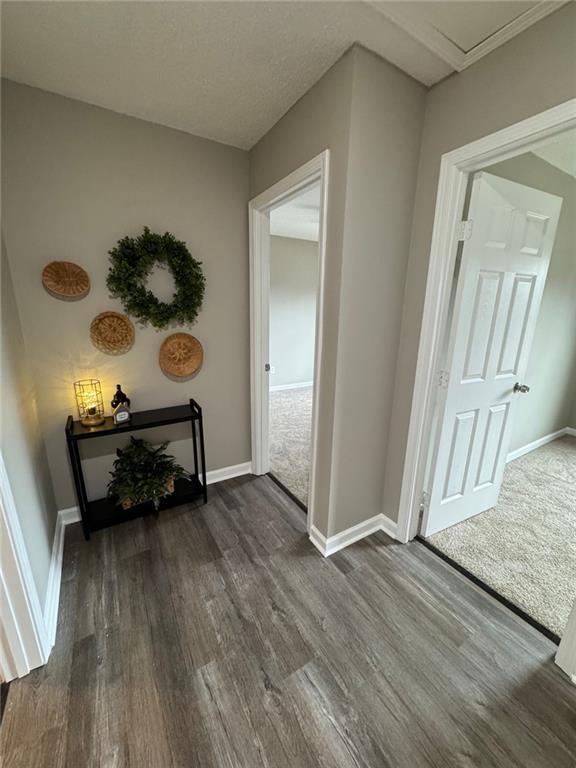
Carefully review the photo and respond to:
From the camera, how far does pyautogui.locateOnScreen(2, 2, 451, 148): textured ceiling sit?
1.12 meters

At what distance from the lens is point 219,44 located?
126 cm

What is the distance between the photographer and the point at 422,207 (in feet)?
5.11

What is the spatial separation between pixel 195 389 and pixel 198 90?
170 cm

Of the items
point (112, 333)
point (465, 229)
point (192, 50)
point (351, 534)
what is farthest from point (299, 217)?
point (351, 534)

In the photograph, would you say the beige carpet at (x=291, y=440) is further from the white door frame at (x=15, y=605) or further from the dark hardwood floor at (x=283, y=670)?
the white door frame at (x=15, y=605)

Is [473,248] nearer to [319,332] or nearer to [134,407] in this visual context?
[319,332]

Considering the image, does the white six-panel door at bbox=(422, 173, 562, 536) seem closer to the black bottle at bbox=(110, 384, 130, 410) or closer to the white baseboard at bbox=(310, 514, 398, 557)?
the white baseboard at bbox=(310, 514, 398, 557)

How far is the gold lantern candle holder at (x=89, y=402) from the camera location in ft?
5.99

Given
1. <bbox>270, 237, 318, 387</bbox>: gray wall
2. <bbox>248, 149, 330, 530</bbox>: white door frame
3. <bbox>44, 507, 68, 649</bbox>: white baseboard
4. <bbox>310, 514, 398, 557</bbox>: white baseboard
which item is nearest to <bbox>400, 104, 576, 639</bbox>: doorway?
<bbox>310, 514, 398, 557</bbox>: white baseboard

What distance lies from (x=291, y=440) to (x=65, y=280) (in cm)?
240

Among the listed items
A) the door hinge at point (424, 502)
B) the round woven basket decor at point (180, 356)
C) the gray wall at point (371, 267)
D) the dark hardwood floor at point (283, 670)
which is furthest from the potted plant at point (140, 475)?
the door hinge at point (424, 502)

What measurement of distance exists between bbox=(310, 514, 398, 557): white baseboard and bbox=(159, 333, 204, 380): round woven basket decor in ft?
4.41

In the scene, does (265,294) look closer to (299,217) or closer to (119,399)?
(119,399)

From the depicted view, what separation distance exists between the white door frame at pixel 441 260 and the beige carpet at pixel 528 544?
1.24 feet
